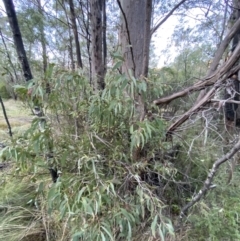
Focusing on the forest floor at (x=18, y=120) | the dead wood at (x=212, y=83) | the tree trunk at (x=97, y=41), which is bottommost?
the forest floor at (x=18, y=120)

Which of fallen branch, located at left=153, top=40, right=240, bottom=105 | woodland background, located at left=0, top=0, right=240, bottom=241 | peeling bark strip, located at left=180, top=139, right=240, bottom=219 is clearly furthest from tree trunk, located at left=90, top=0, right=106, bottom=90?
peeling bark strip, located at left=180, top=139, right=240, bottom=219

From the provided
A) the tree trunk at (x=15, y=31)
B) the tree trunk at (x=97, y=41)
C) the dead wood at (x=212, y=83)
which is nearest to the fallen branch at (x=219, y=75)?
the dead wood at (x=212, y=83)

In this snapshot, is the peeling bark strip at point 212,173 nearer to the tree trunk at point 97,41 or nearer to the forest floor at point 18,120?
the tree trunk at point 97,41

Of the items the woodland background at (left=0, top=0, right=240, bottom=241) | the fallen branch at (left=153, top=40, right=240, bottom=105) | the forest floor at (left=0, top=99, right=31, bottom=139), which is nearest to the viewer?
the woodland background at (left=0, top=0, right=240, bottom=241)

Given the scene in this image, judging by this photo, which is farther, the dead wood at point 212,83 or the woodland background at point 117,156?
the dead wood at point 212,83

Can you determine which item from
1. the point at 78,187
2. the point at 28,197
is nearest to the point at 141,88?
the point at 78,187

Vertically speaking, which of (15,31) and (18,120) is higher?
(15,31)

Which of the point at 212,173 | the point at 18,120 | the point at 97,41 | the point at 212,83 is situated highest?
the point at 97,41

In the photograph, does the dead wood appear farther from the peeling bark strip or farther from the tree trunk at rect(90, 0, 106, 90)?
the tree trunk at rect(90, 0, 106, 90)

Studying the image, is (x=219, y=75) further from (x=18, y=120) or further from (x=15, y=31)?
(x=18, y=120)

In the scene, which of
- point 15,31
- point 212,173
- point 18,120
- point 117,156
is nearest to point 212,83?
point 212,173

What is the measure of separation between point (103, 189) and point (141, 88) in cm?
39

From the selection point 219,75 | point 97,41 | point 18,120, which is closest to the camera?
point 219,75

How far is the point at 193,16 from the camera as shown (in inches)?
107
